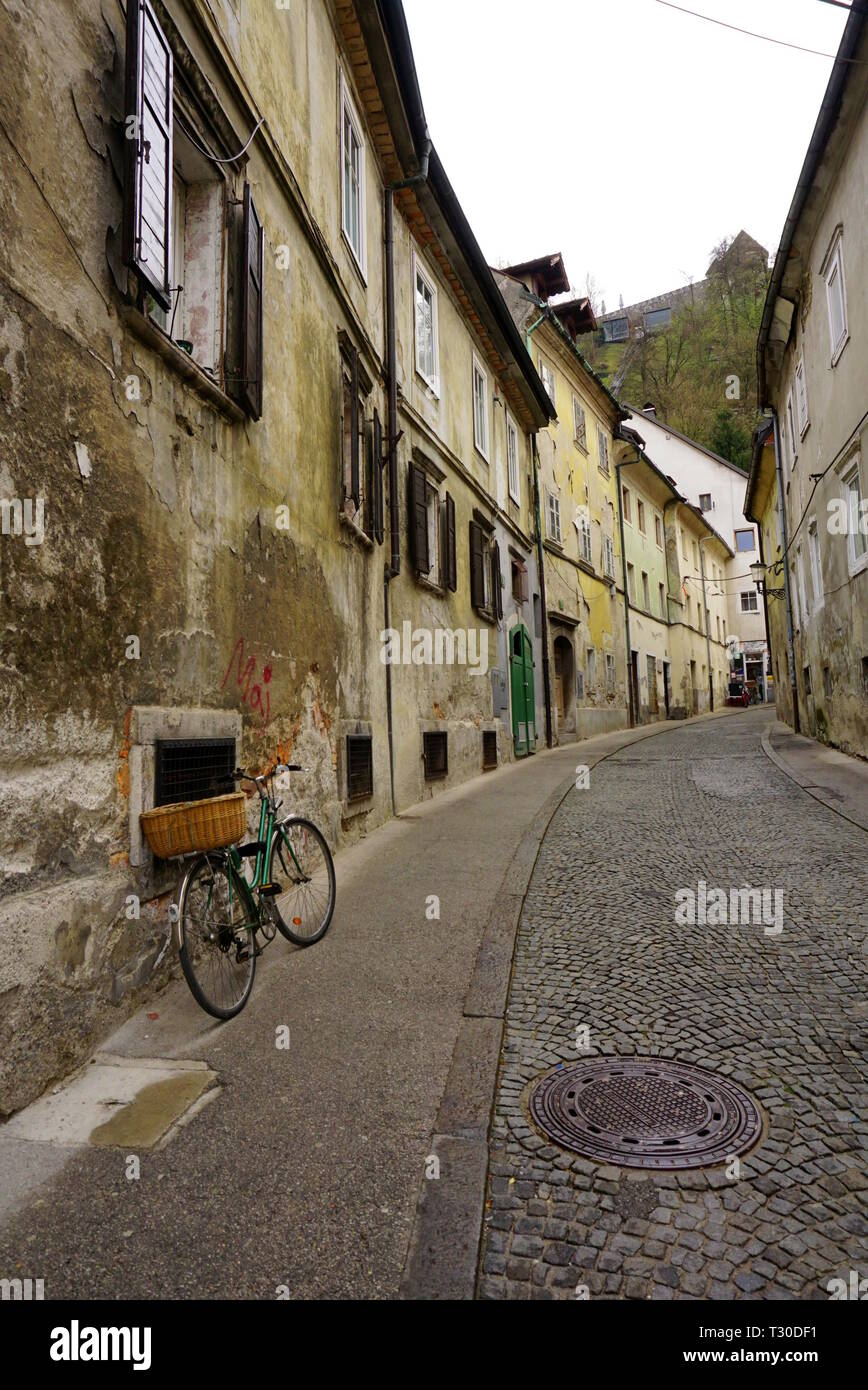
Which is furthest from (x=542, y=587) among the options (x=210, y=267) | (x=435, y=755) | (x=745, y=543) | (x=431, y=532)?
(x=745, y=543)

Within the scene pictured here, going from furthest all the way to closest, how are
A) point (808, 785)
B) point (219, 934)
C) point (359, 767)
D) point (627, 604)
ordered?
point (627, 604), point (808, 785), point (359, 767), point (219, 934)

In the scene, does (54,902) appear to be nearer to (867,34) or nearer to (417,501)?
(417,501)

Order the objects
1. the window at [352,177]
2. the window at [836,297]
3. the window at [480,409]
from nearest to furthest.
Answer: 1. the window at [352,177]
2. the window at [836,297]
3. the window at [480,409]

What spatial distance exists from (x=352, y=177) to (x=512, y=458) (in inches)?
346

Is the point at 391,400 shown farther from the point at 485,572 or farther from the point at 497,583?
the point at 497,583

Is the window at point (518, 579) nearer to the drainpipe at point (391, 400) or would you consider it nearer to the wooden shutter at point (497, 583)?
the wooden shutter at point (497, 583)

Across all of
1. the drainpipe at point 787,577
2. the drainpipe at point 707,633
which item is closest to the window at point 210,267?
the drainpipe at point 787,577

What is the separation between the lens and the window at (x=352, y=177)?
8.75m

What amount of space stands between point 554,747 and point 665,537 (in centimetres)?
1765

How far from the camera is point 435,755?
11164mm

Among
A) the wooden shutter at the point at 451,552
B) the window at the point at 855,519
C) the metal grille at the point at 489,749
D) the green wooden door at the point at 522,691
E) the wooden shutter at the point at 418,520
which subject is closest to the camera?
the wooden shutter at the point at 418,520

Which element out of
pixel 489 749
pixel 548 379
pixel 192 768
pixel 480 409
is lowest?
pixel 489 749

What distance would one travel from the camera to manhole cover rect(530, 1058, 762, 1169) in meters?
2.71

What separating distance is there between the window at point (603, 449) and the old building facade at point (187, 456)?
47.3 ft
